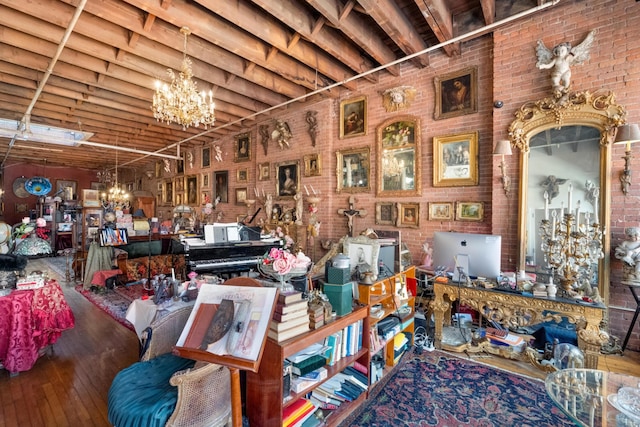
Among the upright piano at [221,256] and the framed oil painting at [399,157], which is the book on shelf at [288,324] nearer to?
the upright piano at [221,256]

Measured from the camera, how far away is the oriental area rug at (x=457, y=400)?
7.29 ft

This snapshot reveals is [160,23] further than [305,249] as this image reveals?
No

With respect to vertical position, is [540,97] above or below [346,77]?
below

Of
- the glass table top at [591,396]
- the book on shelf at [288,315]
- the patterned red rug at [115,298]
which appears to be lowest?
the patterned red rug at [115,298]

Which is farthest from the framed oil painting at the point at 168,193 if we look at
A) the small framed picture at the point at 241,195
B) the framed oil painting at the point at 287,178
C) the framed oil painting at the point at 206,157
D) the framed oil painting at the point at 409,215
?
the framed oil painting at the point at 409,215

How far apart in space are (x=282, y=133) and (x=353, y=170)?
6.84 ft

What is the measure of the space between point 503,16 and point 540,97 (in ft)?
3.78

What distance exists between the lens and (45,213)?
11.1 meters

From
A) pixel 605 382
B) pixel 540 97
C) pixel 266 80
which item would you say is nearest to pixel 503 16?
pixel 540 97

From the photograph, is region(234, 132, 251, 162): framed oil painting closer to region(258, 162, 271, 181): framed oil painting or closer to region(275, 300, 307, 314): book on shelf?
region(258, 162, 271, 181): framed oil painting

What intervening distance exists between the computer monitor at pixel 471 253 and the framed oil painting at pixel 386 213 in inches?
62.6

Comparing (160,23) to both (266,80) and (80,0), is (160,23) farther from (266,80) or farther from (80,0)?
(266,80)

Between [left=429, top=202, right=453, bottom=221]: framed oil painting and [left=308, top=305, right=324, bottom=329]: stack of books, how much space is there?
3.14 metres

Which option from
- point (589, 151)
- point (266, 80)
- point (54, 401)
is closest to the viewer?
point (54, 401)
